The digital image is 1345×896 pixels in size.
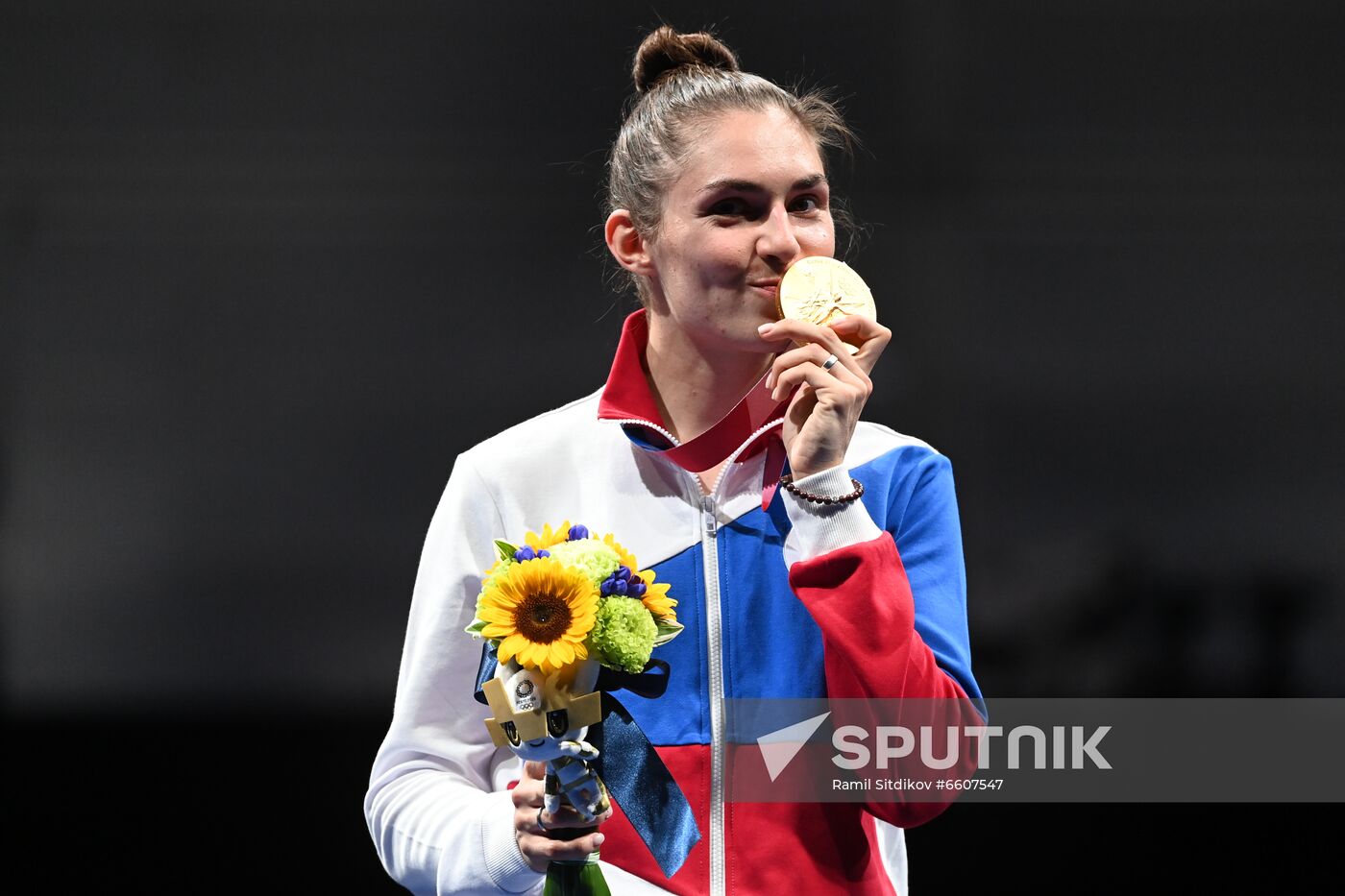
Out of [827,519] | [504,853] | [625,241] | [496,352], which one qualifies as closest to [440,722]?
[504,853]

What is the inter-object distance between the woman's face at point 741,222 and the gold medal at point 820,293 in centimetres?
4

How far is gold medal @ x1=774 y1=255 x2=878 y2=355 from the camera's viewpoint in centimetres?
167

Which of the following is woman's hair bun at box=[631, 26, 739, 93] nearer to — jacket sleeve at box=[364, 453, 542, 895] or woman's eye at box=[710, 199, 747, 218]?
woman's eye at box=[710, 199, 747, 218]

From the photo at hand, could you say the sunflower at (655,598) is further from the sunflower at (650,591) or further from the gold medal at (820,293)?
the gold medal at (820,293)

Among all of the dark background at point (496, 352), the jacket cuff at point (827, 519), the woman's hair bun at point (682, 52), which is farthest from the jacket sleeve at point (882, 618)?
the dark background at point (496, 352)

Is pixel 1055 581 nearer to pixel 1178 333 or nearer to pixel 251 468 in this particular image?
pixel 1178 333

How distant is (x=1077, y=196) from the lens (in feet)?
9.06

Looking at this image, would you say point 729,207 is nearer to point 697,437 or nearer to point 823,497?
point 697,437

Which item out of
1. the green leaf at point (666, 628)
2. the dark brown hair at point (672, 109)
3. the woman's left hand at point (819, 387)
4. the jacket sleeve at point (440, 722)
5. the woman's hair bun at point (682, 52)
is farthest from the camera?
the woman's hair bun at point (682, 52)

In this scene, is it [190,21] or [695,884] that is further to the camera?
[190,21]

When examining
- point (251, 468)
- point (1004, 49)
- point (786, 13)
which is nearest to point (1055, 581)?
point (1004, 49)

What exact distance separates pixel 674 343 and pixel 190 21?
1.59 meters

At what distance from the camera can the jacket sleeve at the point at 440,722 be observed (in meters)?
1.71

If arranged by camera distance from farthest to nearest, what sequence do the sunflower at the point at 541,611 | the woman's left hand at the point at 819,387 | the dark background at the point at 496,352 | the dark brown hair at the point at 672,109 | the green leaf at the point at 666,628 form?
the dark background at the point at 496,352 → the dark brown hair at the point at 672,109 → the woman's left hand at the point at 819,387 → the green leaf at the point at 666,628 → the sunflower at the point at 541,611
